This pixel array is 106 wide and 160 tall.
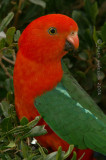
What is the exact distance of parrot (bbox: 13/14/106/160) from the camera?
6.68 feet

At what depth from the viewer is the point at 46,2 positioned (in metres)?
2.58

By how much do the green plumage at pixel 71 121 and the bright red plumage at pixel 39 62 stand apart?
0.06 metres

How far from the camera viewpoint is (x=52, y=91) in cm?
209

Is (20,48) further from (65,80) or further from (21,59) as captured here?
(65,80)

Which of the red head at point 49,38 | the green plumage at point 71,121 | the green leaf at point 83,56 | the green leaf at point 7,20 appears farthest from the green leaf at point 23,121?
the green leaf at point 83,56

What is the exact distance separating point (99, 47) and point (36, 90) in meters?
0.50

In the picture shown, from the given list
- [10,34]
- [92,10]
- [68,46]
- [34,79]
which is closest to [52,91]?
[34,79]

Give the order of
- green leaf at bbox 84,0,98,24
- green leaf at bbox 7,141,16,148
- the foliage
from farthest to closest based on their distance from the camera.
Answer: green leaf at bbox 84,0,98,24 → the foliage → green leaf at bbox 7,141,16,148

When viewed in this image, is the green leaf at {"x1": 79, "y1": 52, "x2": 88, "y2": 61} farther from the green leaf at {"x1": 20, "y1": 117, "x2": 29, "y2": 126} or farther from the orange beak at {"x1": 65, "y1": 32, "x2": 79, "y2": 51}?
the green leaf at {"x1": 20, "y1": 117, "x2": 29, "y2": 126}

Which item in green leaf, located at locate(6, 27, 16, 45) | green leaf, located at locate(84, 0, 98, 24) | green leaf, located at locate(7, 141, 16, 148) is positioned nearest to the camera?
green leaf, located at locate(7, 141, 16, 148)

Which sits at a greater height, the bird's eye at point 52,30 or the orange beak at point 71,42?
the bird's eye at point 52,30

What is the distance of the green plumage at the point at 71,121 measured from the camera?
2047 millimetres

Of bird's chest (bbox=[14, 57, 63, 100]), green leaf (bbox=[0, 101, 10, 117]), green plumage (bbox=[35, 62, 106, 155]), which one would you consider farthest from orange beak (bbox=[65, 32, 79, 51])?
green leaf (bbox=[0, 101, 10, 117])

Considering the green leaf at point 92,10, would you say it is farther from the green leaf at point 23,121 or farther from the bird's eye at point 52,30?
the green leaf at point 23,121
